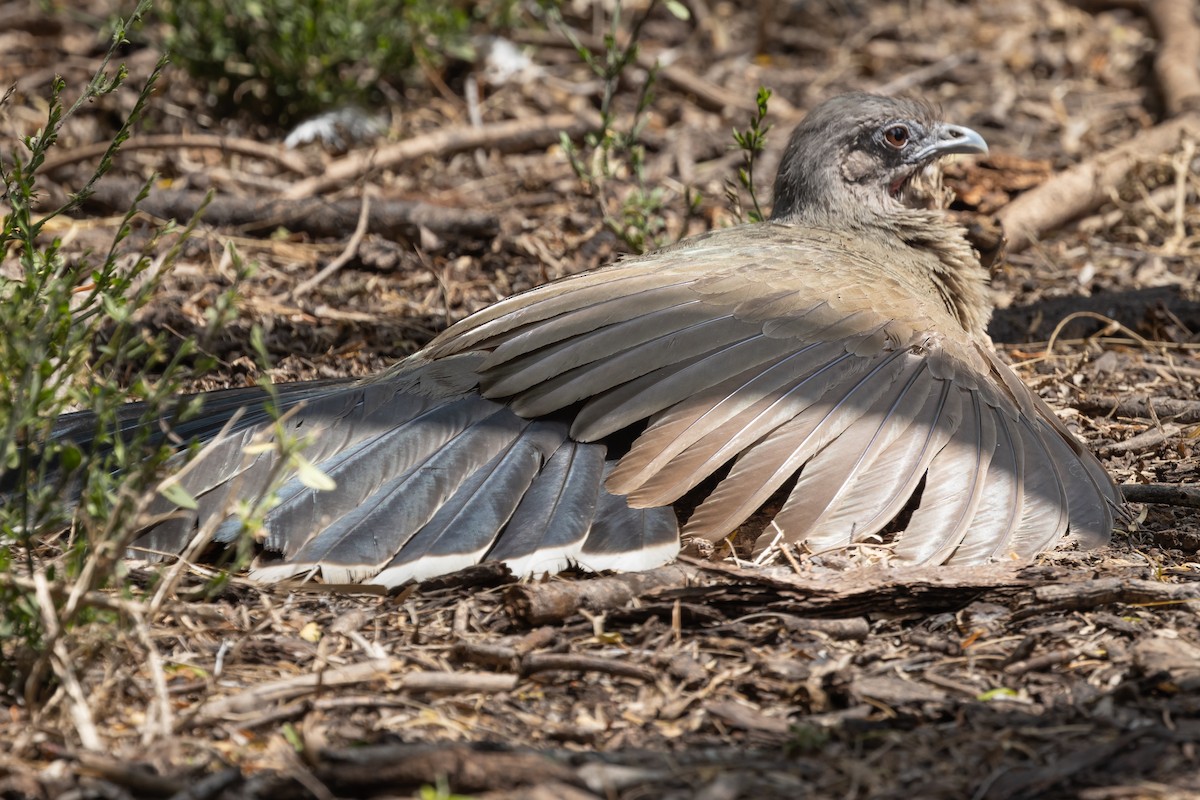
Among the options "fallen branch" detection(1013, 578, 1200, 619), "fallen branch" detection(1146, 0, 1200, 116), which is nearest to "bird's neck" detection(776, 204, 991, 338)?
"fallen branch" detection(1013, 578, 1200, 619)

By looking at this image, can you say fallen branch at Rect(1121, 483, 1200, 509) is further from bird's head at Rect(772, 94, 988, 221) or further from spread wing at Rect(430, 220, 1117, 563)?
bird's head at Rect(772, 94, 988, 221)

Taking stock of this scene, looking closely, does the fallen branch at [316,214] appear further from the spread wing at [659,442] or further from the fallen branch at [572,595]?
the fallen branch at [572,595]

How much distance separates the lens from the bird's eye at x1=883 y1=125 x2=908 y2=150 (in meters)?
5.29

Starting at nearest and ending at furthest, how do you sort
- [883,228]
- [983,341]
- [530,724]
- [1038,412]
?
[530,724] < [1038,412] < [983,341] < [883,228]

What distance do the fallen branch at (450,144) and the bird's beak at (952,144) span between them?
2414 mm

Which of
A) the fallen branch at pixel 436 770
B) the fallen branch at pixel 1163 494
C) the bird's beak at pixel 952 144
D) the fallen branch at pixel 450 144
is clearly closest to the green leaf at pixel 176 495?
the fallen branch at pixel 436 770

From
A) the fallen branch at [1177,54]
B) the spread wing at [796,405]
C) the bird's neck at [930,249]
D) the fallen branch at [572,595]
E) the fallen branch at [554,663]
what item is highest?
the fallen branch at [1177,54]

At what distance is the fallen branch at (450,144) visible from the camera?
660cm

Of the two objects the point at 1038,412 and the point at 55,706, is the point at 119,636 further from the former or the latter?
the point at 1038,412

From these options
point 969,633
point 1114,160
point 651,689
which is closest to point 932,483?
point 969,633

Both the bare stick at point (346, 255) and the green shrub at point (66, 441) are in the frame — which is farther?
the bare stick at point (346, 255)

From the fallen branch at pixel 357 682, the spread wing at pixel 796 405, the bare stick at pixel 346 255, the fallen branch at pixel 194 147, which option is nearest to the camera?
the fallen branch at pixel 357 682

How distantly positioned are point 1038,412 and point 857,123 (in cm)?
168

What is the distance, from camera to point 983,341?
189 inches
